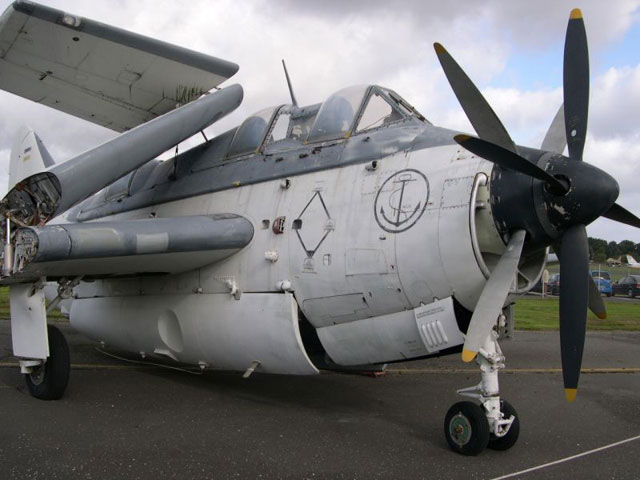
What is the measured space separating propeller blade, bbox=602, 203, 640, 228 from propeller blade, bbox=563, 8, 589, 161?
1.28 meters

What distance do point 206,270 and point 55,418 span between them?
2506mm

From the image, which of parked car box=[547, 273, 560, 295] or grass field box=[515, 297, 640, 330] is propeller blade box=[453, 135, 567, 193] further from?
parked car box=[547, 273, 560, 295]

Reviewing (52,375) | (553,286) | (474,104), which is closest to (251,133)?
(474,104)

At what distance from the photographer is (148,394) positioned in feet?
25.9

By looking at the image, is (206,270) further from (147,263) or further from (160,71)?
(160,71)

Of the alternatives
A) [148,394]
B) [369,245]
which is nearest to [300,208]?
[369,245]

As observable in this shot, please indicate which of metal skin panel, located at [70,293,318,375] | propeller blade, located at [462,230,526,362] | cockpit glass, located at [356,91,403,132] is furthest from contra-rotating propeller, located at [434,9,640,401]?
metal skin panel, located at [70,293,318,375]

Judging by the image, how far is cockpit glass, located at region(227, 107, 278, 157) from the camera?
7.74 meters

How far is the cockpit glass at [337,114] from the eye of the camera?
22.2ft

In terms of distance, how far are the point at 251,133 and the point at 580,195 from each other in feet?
15.0

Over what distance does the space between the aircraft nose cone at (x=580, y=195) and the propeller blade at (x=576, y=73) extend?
0.55 m

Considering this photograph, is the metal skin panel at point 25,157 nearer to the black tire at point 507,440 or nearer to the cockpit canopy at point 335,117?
the cockpit canopy at point 335,117

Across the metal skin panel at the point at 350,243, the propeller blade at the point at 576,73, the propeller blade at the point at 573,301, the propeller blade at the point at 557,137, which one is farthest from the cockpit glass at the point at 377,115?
the propeller blade at the point at 573,301

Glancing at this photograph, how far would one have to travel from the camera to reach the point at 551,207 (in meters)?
4.99
